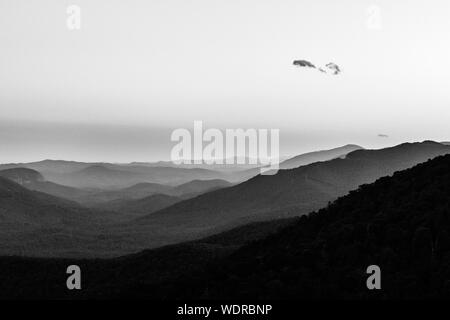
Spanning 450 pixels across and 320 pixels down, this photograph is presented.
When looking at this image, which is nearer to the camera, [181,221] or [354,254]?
[354,254]

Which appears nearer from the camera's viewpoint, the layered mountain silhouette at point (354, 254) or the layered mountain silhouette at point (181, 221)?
the layered mountain silhouette at point (354, 254)

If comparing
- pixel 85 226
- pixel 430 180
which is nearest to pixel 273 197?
pixel 85 226

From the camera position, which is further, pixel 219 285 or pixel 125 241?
pixel 125 241

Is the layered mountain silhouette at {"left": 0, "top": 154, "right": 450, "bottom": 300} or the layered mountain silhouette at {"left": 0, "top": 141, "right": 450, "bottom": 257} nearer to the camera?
the layered mountain silhouette at {"left": 0, "top": 154, "right": 450, "bottom": 300}

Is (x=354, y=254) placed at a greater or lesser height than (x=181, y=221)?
greater
